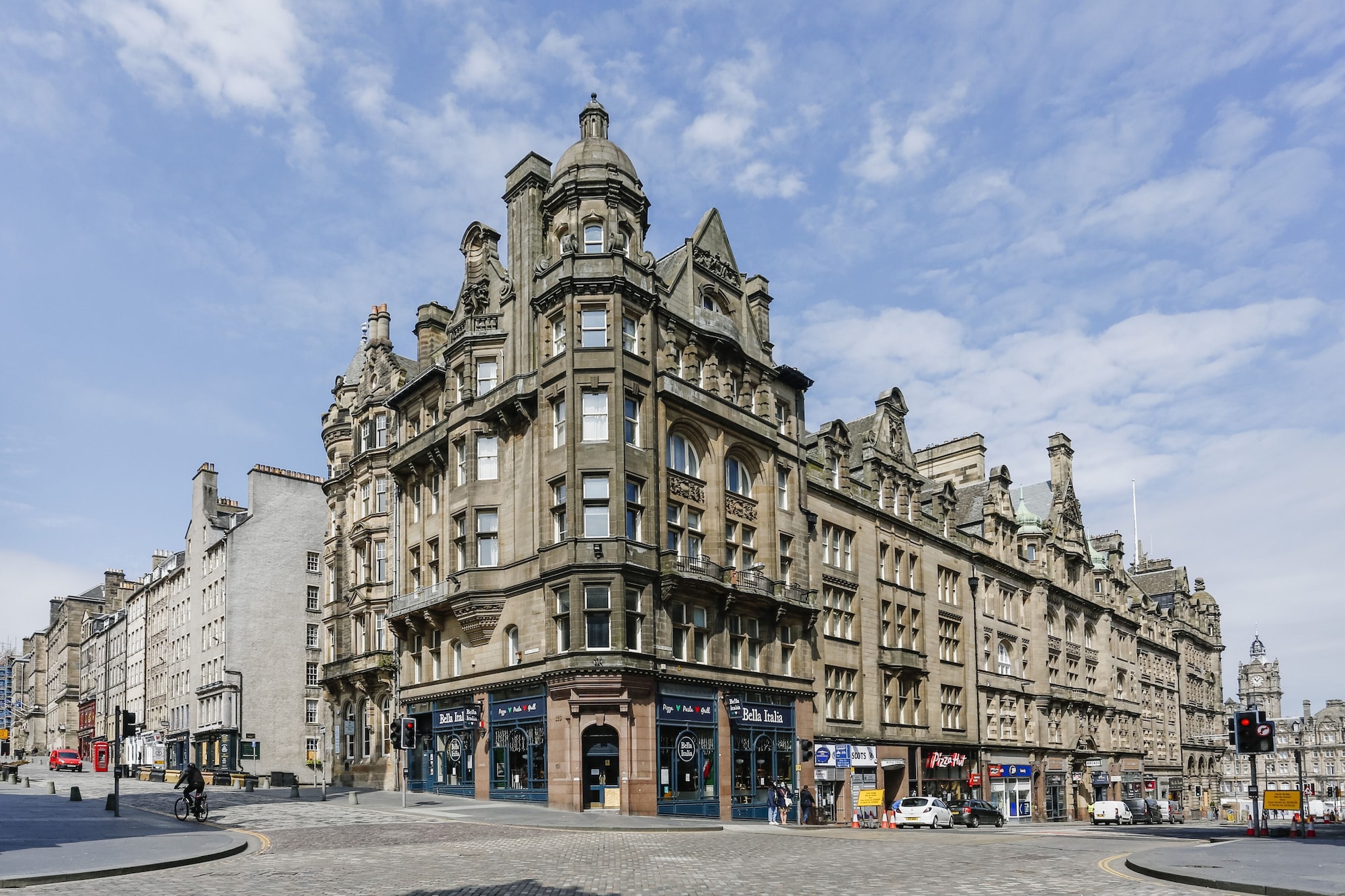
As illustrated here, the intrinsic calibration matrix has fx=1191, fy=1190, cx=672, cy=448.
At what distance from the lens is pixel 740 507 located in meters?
52.0

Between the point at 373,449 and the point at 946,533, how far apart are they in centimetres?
3322

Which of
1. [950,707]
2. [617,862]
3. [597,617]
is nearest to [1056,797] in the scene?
[950,707]

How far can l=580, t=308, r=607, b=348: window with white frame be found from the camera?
4584 cm

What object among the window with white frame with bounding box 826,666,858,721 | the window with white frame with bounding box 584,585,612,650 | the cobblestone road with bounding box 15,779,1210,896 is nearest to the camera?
the cobblestone road with bounding box 15,779,1210,896

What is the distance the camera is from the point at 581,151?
48.6 m

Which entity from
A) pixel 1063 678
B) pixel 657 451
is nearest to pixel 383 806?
pixel 657 451

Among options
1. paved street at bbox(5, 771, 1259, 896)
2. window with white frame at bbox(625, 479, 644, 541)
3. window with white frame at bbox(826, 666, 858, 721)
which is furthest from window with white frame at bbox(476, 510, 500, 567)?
window with white frame at bbox(826, 666, 858, 721)

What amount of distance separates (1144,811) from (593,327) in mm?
49231

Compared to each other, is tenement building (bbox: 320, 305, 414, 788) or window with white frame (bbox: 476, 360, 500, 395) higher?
window with white frame (bbox: 476, 360, 500, 395)

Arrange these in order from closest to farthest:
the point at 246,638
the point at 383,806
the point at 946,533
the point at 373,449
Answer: the point at 383,806, the point at 373,449, the point at 946,533, the point at 246,638

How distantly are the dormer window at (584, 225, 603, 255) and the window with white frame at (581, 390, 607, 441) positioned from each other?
630cm

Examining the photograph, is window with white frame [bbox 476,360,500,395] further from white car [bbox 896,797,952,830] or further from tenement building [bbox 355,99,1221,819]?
white car [bbox 896,797,952,830]

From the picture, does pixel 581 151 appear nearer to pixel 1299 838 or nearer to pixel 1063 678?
pixel 1299 838

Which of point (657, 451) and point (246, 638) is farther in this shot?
point (246, 638)
